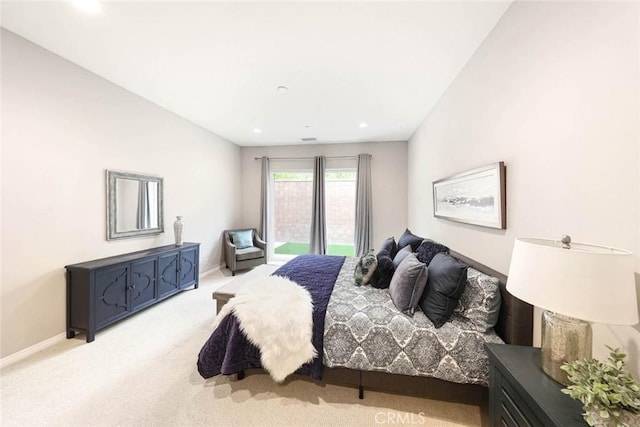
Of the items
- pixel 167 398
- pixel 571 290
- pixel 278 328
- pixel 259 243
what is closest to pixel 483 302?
pixel 571 290

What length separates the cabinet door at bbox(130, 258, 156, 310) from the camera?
9.18ft

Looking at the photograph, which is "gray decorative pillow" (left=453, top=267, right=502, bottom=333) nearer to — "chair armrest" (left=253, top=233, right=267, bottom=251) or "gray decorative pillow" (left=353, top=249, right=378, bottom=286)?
"gray decorative pillow" (left=353, top=249, right=378, bottom=286)

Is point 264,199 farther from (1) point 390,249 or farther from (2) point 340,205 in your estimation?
(1) point 390,249

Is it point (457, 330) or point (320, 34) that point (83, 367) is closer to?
point (457, 330)

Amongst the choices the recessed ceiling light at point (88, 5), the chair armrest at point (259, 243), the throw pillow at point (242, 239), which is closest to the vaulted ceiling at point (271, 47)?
the recessed ceiling light at point (88, 5)

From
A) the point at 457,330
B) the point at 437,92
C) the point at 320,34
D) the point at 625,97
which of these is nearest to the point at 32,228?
the point at 320,34

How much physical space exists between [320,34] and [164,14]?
1.15 meters

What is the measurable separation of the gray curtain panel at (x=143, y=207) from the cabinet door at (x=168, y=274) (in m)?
0.52

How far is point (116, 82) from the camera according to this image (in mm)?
2822

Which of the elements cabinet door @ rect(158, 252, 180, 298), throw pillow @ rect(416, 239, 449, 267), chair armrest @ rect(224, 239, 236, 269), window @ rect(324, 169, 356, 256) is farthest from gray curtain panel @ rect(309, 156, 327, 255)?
throw pillow @ rect(416, 239, 449, 267)

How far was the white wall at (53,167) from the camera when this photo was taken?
2051mm

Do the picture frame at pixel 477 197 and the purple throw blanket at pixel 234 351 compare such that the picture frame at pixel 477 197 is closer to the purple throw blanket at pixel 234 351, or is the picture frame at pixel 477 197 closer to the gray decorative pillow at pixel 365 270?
the gray decorative pillow at pixel 365 270

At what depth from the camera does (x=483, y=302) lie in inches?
61.6

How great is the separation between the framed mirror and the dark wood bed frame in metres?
2.93
